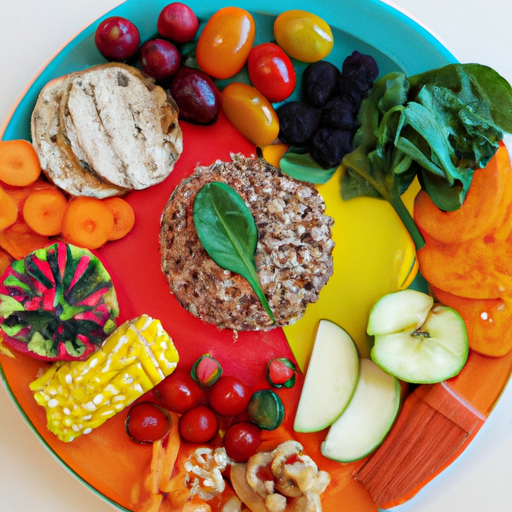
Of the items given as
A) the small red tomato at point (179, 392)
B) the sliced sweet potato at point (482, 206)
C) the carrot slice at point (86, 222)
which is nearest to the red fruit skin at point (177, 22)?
the carrot slice at point (86, 222)

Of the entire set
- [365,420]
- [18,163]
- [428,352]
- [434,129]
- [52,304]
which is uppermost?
[434,129]

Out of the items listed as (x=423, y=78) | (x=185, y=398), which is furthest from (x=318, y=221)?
(x=185, y=398)

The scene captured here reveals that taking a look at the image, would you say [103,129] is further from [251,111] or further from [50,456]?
[50,456]

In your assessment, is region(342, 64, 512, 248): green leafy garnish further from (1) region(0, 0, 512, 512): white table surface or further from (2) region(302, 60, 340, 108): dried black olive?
(1) region(0, 0, 512, 512): white table surface

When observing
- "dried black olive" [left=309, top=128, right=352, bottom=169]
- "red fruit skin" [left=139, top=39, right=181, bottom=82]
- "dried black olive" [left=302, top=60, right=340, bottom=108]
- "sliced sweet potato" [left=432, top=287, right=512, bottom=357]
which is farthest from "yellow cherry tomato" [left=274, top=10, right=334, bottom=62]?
"sliced sweet potato" [left=432, top=287, right=512, bottom=357]

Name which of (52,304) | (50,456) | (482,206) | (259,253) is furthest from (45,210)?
(482,206)

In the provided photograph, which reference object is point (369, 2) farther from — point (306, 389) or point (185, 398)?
point (185, 398)

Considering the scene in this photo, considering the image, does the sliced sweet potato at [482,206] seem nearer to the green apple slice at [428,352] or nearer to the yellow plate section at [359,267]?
the yellow plate section at [359,267]

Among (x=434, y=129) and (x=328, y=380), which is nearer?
(x=434, y=129)
